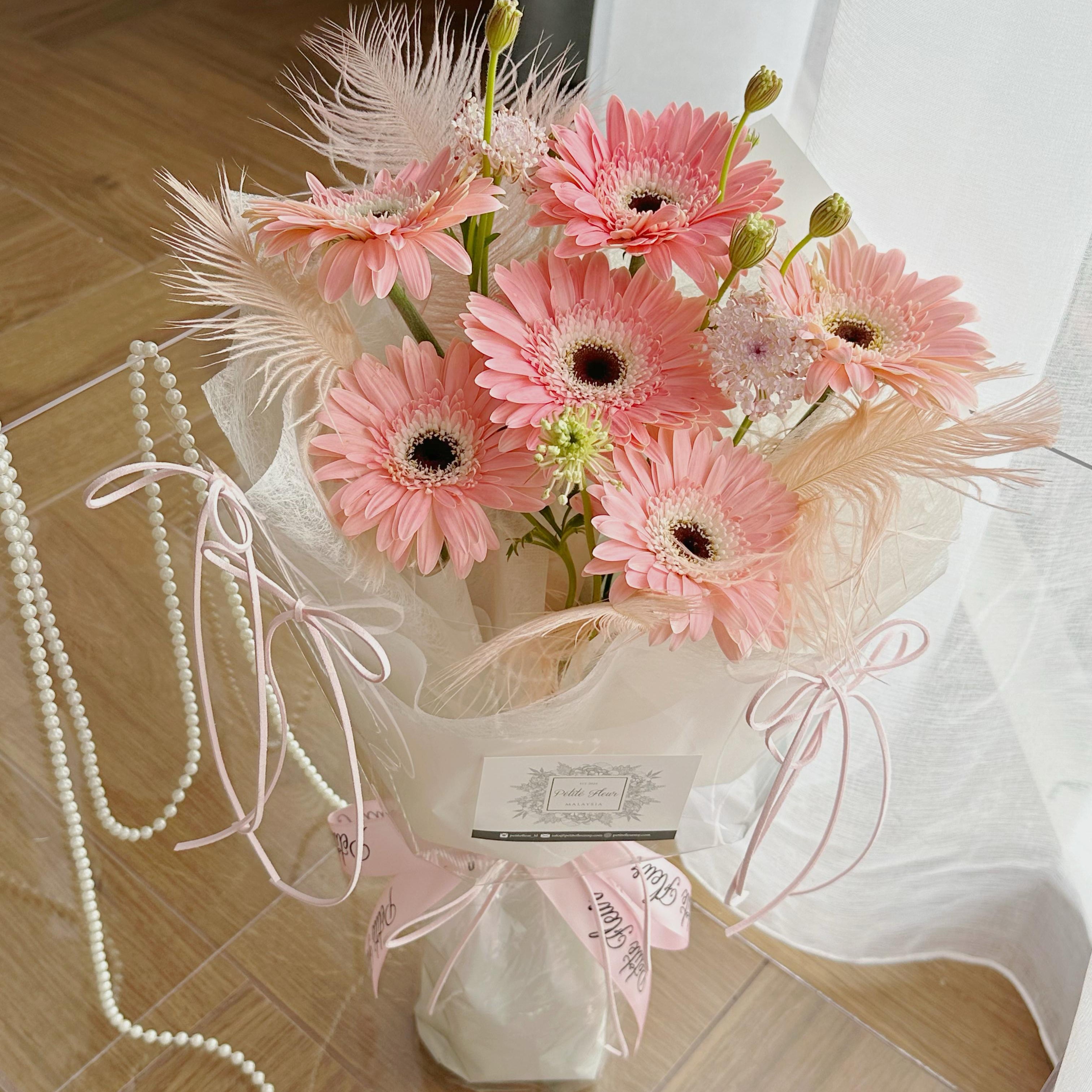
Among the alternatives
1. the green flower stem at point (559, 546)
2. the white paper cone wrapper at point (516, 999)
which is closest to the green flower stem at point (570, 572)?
the green flower stem at point (559, 546)

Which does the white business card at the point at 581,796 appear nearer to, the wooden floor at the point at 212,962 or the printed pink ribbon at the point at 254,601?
the printed pink ribbon at the point at 254,601

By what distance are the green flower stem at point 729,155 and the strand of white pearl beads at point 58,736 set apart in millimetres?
362

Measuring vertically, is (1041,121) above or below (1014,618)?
above

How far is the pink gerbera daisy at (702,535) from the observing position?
34 cm

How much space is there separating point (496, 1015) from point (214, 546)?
1.13 feet

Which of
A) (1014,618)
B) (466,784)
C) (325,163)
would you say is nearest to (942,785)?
(1014,618)

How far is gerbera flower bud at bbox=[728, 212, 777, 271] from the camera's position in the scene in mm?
336

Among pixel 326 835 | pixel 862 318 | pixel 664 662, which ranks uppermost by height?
pixel 862 318

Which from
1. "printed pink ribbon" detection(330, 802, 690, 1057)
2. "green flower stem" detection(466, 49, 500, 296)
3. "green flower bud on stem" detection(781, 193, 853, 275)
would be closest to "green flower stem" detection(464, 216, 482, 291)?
"green flower stem" detection(466, 49, 500, 296)

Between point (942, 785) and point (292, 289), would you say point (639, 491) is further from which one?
point (942, 785)

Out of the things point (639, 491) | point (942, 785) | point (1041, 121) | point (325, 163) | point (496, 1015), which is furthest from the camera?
point (325, 163)

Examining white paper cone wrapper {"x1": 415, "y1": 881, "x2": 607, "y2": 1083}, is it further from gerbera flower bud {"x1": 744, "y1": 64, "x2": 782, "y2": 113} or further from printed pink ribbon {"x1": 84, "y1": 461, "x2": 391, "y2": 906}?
gerbera flower bud {"x1": 744, "y1": 64, "x2": 782, "y2": 113}

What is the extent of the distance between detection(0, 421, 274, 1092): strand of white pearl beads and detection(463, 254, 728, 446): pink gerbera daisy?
308 mm

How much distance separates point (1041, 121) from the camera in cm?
49
